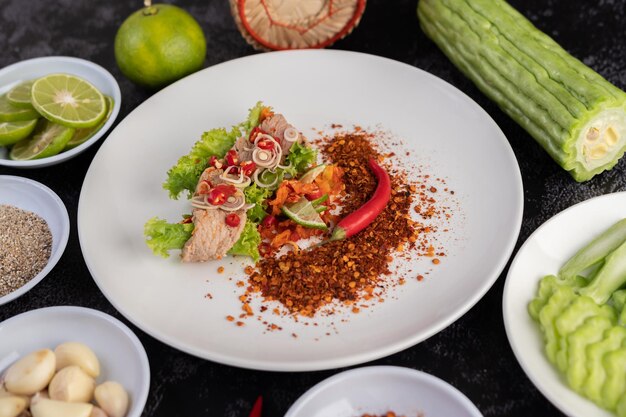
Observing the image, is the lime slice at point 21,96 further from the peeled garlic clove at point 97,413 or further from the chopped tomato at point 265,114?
A: the peeled garlic clove at point 97,413

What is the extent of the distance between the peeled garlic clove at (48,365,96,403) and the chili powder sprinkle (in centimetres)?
91

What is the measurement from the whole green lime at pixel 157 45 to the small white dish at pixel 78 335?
1.82 metres

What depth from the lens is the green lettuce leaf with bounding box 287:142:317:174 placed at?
12.1 feet

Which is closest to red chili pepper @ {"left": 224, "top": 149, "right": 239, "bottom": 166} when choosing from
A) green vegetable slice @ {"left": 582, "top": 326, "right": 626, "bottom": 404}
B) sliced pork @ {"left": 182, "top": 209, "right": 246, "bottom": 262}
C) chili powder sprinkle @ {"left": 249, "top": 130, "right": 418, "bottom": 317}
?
sliced pork @ {"left": 182, "top": 209, "right": 246, "bottom": 262}

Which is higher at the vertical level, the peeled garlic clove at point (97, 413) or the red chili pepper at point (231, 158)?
the red chili pepper at point (231, 158)

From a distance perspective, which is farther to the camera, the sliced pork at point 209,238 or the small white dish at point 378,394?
the sliced pork at point 209,238

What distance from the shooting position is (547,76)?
385 cm

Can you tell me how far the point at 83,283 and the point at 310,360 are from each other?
4.77ft

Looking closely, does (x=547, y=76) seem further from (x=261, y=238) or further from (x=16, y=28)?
(x=16, y=28)

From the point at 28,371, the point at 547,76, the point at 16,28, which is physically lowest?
the point at 16,28

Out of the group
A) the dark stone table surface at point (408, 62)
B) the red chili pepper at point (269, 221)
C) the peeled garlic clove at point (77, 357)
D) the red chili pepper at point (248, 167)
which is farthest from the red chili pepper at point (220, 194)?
the peeled garlic clove at point (77, 357)

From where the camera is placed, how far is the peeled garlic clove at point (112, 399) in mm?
2760

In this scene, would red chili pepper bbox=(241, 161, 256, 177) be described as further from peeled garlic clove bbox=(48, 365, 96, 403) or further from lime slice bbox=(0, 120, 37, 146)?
lime slice bbox=(0, 120, 37, 146)

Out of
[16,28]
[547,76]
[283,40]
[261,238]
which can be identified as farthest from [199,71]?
[547,76]
